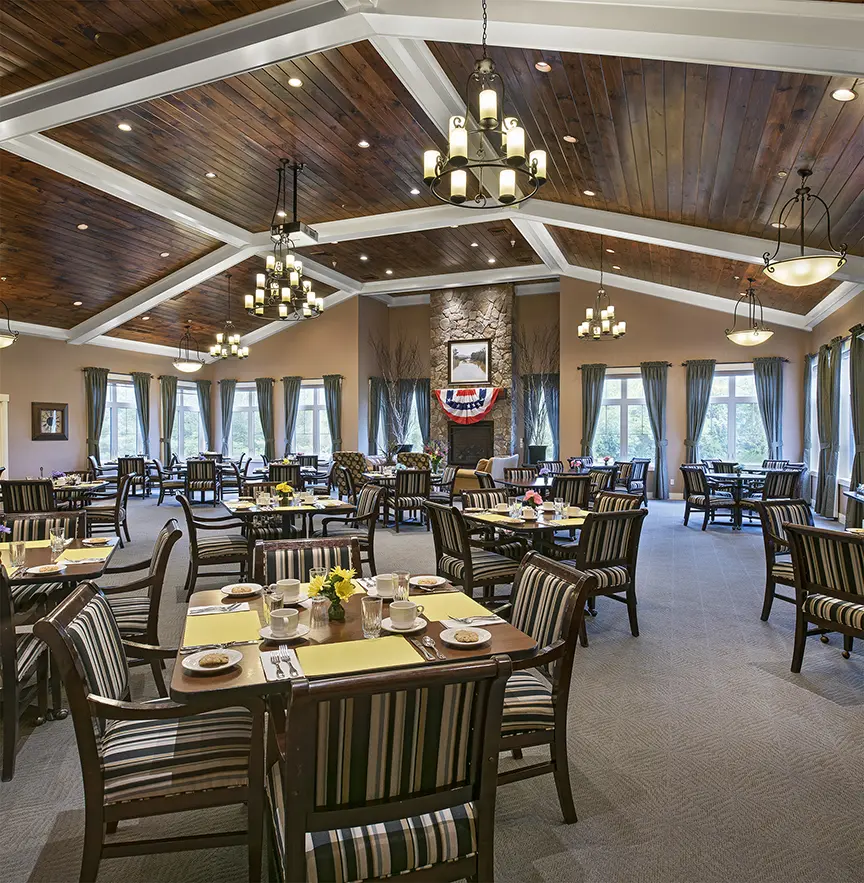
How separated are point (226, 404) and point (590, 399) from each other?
9.17 metres

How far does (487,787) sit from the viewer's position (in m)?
1.60

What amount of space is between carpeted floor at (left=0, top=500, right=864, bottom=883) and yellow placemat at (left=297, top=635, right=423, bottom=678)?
798 mm

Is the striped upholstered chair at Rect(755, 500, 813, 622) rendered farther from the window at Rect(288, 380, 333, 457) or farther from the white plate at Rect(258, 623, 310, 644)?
the window at Rect(288, 380, 333, 457)

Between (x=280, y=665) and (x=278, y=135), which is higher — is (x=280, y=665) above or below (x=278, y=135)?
below

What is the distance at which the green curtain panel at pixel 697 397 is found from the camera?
509 inches

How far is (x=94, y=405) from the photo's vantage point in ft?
45.4

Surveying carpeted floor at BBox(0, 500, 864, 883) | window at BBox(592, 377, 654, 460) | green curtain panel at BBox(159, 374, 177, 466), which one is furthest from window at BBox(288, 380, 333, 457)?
carpeted floor at BBox(0, 500, 864, 883)

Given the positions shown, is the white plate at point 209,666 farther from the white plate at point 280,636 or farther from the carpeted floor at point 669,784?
the carpeted floor at point 669,784

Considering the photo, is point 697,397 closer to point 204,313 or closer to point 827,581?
point 827,581

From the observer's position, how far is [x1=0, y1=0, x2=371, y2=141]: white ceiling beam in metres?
4.86

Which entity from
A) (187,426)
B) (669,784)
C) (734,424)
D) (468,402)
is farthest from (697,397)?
(187,426)

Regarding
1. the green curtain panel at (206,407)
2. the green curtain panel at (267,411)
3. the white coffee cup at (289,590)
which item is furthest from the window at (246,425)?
the white coffee cup at (289,590)

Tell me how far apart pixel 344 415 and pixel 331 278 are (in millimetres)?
3313

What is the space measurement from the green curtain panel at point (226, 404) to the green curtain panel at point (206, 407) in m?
0.30
